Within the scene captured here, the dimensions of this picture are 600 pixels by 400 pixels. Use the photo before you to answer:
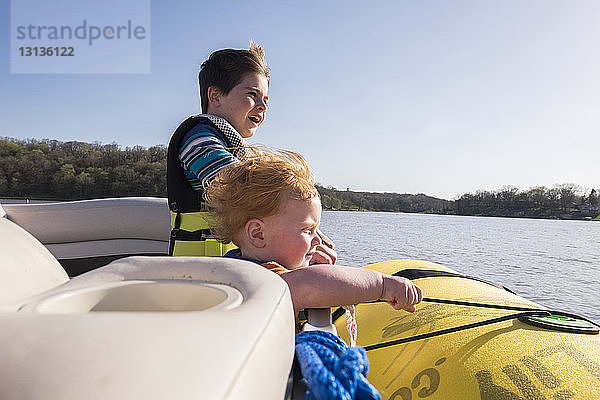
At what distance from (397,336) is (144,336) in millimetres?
1164

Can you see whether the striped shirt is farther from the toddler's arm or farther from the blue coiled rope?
the blue coiled rope

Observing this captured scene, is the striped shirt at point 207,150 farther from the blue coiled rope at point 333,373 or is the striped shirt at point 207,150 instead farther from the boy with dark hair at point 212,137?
the blue coiled rope at point 333,373

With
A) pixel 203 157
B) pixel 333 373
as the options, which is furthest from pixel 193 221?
pixel 333 373

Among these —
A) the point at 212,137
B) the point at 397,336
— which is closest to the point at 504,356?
the point at 397,336

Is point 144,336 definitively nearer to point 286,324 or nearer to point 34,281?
point 286,324

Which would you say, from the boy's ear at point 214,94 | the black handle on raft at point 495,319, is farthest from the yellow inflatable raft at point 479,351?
the boy's ear at point 214,94

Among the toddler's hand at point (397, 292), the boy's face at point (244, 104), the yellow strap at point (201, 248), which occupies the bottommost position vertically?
the toddler's hand at point (397, 292)

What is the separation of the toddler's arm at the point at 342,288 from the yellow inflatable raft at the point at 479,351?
25 centimetres

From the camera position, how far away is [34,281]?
630 millimetres

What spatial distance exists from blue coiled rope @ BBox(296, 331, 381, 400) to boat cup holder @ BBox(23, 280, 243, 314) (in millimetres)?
117

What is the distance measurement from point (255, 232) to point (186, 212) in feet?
1.93

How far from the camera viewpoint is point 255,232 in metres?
1.21

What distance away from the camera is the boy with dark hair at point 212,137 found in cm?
159

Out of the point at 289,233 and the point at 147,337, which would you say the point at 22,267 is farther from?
the point at 289,233
